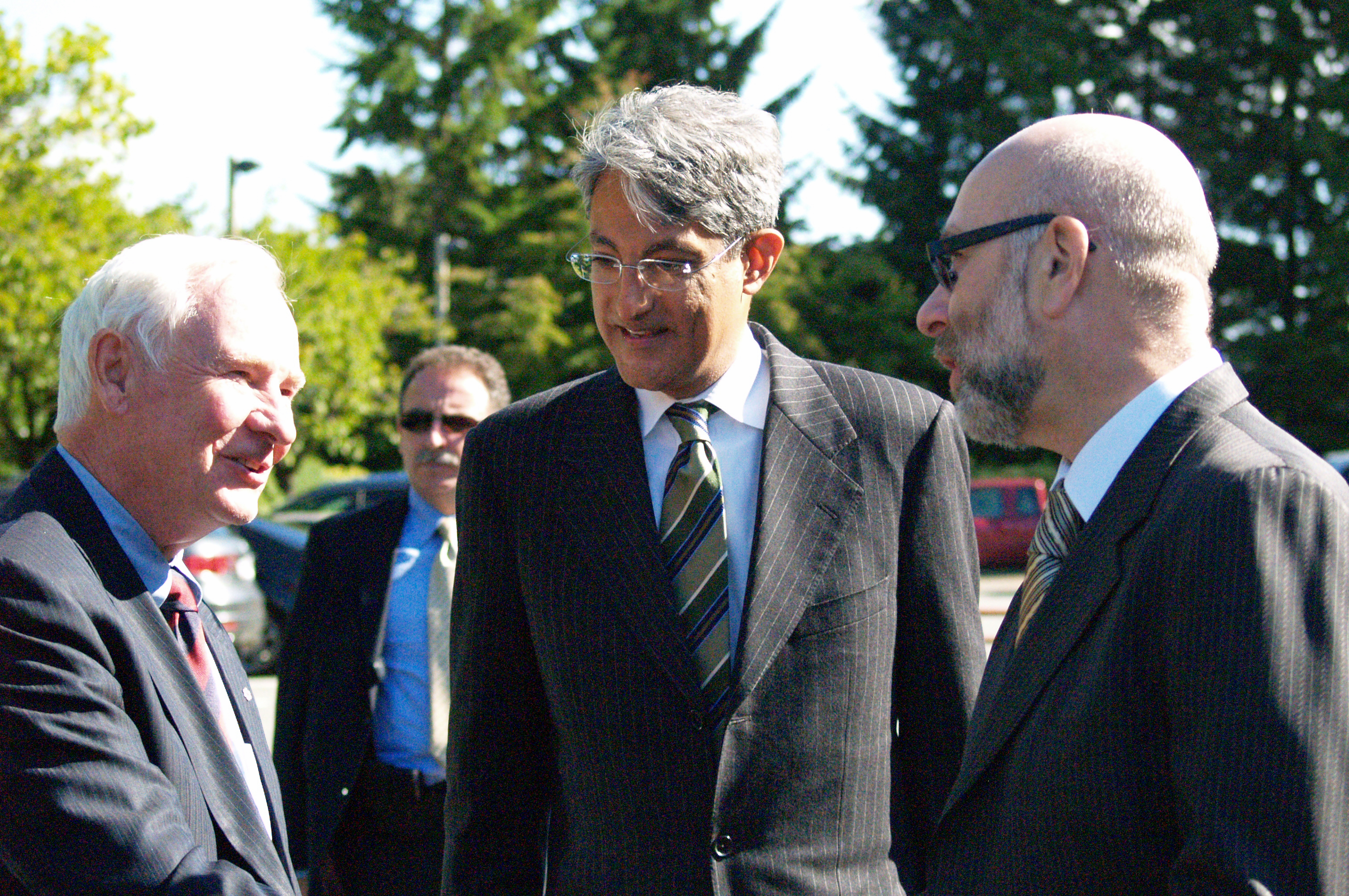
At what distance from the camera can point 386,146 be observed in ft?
104

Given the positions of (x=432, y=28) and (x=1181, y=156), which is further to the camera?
(x=432, y=28)

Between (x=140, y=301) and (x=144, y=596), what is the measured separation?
0.48 m

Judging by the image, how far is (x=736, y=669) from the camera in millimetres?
2148

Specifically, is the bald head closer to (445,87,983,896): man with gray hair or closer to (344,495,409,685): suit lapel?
(445,87,983,896): man with gray hair

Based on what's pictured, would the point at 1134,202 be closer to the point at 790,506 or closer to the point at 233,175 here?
the point at 790,506

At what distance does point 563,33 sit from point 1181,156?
31574 millimetres

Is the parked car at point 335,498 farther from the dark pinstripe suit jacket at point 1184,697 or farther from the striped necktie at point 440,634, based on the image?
the dark pinstripe suit jacket at point 1184,697

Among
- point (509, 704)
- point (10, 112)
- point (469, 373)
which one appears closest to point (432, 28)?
point (10, 112)

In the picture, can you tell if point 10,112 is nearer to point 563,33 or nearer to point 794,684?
point 794,684

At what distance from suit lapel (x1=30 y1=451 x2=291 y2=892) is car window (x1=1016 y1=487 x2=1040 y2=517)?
2067cm

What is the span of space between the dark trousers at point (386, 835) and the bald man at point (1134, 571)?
193cm

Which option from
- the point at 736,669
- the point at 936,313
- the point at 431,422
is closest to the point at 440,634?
the point at 431,422

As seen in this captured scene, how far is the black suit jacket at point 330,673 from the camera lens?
3.35 metres

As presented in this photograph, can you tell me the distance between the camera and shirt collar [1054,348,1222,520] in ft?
5.48
